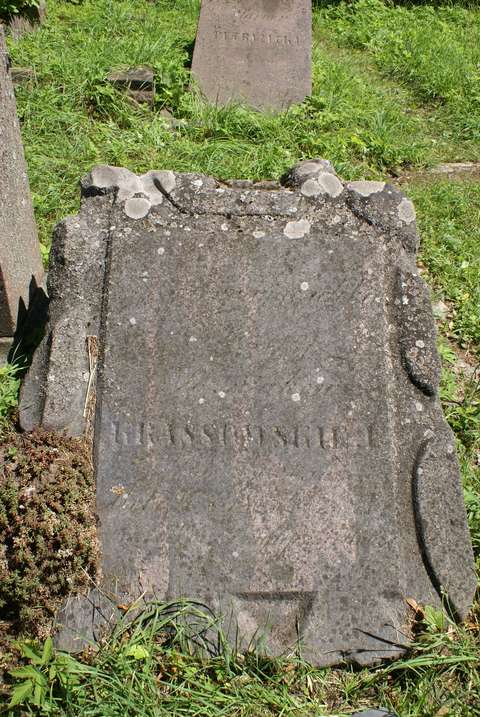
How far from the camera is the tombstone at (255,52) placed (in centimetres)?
573

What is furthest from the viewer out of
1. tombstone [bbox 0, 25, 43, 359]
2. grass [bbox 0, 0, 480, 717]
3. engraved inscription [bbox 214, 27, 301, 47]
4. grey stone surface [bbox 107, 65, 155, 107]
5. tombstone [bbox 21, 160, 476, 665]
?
engraved inscription [bbox 214, 27, 301, 47]

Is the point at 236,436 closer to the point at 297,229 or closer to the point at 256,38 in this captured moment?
the point at 297,229

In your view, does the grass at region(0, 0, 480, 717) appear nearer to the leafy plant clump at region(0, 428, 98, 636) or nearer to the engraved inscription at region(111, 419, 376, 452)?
the leafy plant clump at region(0, 428, 98, 636)

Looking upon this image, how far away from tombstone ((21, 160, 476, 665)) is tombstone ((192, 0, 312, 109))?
298cm

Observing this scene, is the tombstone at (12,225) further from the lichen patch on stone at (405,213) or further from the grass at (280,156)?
the lichen patch on stone at (405,213)

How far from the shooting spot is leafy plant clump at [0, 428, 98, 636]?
2.28 metres

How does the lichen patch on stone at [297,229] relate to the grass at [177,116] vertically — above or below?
above

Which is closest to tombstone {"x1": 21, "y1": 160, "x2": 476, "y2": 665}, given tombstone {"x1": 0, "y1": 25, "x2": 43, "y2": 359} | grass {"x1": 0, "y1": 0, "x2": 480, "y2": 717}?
grass {"x1": 0, "y1": 0, "x2": 480, "y2": 717}

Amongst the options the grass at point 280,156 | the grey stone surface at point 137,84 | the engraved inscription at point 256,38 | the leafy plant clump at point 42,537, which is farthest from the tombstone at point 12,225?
the engraved inscription at point 256,38

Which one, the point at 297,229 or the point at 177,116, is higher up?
the point at 297,229

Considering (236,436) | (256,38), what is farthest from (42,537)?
(256,38)

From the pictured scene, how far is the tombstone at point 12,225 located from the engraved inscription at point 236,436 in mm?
1032

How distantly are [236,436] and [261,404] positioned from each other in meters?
0.16

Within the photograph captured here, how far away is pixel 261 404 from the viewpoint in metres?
A: 2.63
